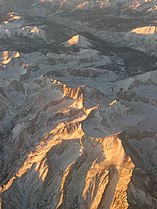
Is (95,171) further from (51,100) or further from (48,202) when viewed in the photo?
(51,100)

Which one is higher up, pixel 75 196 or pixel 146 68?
pixel 75 196

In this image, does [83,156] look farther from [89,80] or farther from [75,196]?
[89,80]

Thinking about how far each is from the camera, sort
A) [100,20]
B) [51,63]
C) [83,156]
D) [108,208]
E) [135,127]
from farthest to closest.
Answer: [100,20] → [51,63] → [135,127] → [83,156] → [108,208]

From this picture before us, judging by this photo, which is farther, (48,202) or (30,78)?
(30,78)

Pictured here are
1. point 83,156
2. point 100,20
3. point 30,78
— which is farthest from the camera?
point 100,20

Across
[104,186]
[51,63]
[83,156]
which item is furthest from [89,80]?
[104,186]

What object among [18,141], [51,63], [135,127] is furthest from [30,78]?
[135,127]

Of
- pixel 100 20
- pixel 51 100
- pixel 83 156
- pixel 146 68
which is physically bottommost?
pixel 100 20
